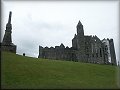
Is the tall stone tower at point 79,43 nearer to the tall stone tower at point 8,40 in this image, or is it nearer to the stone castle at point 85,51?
the stone castle at point 85,51

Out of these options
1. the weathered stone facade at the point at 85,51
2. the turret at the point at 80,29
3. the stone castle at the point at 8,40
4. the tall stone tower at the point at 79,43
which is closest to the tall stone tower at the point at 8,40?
the stone castle at the point at 8,40

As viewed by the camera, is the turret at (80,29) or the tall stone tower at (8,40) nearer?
the tall stone tower at (8,40)

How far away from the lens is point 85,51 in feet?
402

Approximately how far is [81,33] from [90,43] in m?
7.84

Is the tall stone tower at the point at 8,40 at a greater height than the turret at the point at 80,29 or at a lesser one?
lesser

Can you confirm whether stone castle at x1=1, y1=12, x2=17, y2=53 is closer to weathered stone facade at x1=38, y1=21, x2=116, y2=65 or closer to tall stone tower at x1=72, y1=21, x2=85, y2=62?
weathered stone facade at x1=38, y1=21, x2=116, y2=65

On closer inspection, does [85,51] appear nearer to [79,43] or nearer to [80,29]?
[79,43]

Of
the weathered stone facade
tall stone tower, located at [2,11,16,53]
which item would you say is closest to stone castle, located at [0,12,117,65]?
the weathered stone facade

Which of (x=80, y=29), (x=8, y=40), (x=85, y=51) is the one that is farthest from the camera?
(x=80, y=29)

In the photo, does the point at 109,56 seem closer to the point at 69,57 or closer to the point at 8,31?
the point at 69,57

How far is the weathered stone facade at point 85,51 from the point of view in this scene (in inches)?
4648

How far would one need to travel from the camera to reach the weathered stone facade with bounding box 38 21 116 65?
387ft

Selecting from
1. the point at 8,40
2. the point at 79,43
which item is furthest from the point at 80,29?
the point at 8,40

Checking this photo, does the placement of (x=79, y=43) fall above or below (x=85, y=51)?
above
